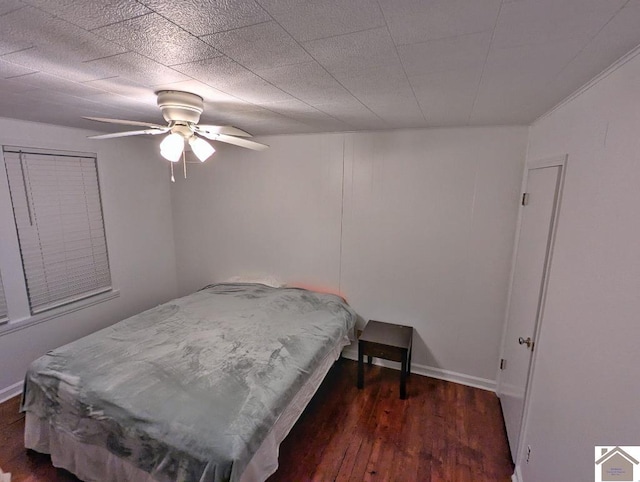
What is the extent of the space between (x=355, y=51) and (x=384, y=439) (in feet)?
7.96

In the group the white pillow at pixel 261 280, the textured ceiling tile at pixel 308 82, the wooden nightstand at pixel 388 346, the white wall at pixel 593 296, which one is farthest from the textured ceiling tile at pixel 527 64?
the white pillow at pixel 261 280

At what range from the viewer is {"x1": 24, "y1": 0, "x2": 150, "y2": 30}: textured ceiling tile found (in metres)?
0.81

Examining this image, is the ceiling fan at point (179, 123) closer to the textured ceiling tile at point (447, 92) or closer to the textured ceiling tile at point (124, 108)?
the textured ceiling tile at point (124, 108)

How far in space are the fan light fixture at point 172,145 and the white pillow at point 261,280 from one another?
2023 millimetres

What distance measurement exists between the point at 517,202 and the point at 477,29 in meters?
1.97

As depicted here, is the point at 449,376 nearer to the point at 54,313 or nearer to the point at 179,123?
the point at 179,123

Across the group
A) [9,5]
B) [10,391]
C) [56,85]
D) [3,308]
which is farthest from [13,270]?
[9,5]

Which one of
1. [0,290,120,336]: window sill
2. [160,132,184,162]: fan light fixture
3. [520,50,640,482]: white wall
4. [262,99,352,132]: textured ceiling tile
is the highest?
[262,99,352,132]: textured ceiling tile

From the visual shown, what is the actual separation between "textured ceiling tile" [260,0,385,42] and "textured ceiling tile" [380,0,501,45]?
48 mm

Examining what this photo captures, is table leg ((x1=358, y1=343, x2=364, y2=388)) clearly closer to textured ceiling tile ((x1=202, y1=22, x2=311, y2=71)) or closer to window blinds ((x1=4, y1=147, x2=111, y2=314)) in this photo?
textured ceiling tile ((x1=202, y1=22, x2=311, y2=71))

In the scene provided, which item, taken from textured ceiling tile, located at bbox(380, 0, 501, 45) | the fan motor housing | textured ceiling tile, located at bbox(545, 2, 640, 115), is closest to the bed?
the fan motor housing

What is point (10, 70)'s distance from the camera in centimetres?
133

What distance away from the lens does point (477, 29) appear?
3.01ft

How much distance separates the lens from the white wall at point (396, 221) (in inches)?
103
